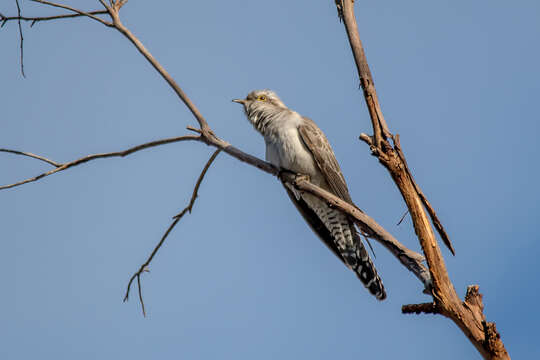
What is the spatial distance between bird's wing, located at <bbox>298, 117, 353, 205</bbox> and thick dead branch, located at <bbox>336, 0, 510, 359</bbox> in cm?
190

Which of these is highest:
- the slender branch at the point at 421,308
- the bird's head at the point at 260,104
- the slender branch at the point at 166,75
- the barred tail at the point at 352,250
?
the bird's head at the point at 260,104

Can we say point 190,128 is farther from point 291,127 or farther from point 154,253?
point 291,127

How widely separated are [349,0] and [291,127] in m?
1.95

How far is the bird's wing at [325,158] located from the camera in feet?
21.1

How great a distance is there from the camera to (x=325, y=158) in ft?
21.6

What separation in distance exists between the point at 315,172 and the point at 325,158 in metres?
0.20

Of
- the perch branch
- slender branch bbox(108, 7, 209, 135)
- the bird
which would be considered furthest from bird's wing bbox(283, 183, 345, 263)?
slender branch bbox(108, 7, 209, 135)

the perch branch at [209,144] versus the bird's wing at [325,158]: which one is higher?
the bird's wing at [325,158]

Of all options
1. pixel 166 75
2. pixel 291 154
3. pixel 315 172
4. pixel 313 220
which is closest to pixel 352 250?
pixel 313 220

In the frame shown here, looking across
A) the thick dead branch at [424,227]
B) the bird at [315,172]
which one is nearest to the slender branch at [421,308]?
the thick dead branch at [424,227]

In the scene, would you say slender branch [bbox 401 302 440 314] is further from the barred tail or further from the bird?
the bird

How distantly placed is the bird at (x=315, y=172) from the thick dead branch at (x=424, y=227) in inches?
73.2

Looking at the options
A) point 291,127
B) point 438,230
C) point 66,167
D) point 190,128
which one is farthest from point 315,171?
point 66,167

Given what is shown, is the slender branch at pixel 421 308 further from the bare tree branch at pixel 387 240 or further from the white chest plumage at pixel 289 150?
the white chest plumage at pixel 289 150
